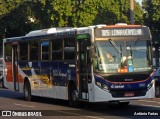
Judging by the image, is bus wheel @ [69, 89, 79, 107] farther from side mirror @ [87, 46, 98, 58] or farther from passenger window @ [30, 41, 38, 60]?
passenger window @ [30, 41, 38, 60]

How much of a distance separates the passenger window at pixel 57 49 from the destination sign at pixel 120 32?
271 centimetres

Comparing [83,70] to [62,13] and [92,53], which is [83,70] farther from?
[62,13]

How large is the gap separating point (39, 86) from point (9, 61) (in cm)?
394

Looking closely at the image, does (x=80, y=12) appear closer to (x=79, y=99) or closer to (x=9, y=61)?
(x=9, y=61)

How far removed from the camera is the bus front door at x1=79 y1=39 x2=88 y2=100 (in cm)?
1744

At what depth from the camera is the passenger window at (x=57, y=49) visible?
1945cm

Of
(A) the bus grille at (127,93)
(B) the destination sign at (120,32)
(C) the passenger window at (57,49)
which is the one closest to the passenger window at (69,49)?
(C) the passenger window at (57,49)

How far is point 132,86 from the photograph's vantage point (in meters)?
16.9

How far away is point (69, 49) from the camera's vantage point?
1866cm

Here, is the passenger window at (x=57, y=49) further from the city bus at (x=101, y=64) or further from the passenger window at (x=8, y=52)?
the passenger window at (x=8, y=52)

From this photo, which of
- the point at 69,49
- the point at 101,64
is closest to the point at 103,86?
the point at 101,64

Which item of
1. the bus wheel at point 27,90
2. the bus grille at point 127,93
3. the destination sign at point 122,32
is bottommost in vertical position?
the bus wheel at point 27,90

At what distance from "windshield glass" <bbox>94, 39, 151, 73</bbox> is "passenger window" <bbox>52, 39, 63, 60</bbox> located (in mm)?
2848

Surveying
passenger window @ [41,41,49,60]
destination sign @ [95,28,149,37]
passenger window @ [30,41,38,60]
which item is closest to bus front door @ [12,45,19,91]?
passenger window @ [30,41,38,60]
